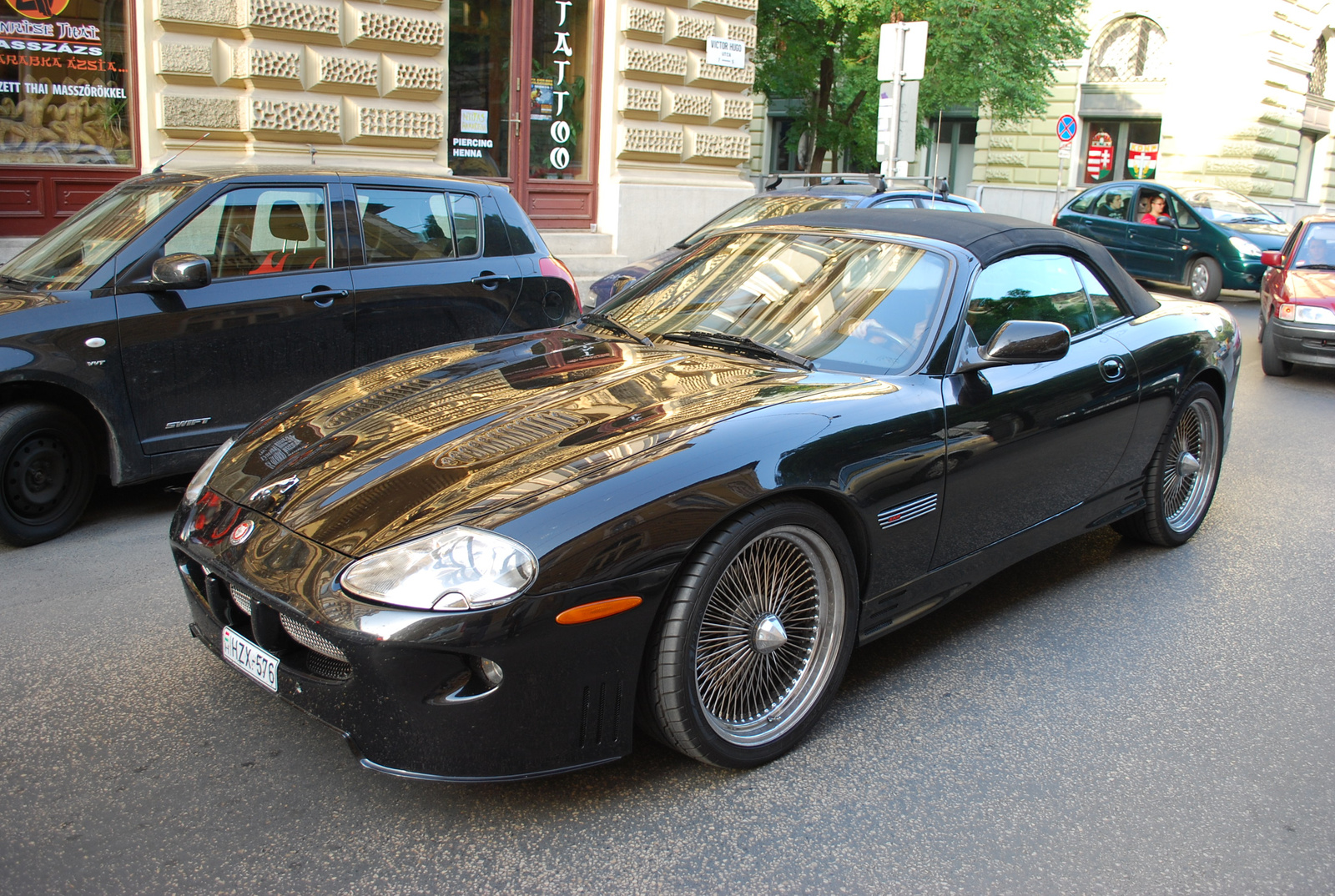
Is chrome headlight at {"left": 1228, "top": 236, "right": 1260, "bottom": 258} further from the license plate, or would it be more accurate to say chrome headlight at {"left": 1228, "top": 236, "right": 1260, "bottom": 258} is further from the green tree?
the license plate

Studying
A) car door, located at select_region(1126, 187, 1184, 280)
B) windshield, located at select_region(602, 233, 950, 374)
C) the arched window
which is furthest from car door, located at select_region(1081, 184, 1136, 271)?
windshield, located at select_region(602, 233, 950, 374)

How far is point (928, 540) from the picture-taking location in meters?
3.51

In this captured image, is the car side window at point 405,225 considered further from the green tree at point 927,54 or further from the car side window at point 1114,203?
the green tree at point 927,54

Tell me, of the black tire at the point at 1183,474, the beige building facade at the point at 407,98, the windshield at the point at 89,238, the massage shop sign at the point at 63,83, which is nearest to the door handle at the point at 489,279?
the windshield at the point at 89,238

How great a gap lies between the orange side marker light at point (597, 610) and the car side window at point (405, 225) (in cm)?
391

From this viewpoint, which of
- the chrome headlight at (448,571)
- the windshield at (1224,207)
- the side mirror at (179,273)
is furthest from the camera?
the windshield at (1224,207)

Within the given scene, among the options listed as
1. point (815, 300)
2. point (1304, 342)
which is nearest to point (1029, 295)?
point (815, 300)

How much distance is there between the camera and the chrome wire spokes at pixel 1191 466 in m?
5.00

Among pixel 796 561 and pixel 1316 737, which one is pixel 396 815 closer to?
pixel 796 561

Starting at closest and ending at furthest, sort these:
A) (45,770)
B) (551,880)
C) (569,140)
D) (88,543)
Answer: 1. (551,880)
2. (45,770)
3. (88,543)
4. (569,140)

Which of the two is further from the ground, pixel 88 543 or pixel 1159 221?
pixel 1159 221

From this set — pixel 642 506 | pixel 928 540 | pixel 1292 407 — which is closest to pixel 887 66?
pixel 1292 407

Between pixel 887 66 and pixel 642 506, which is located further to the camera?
pixel 887 66

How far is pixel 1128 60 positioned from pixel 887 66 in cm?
1935
